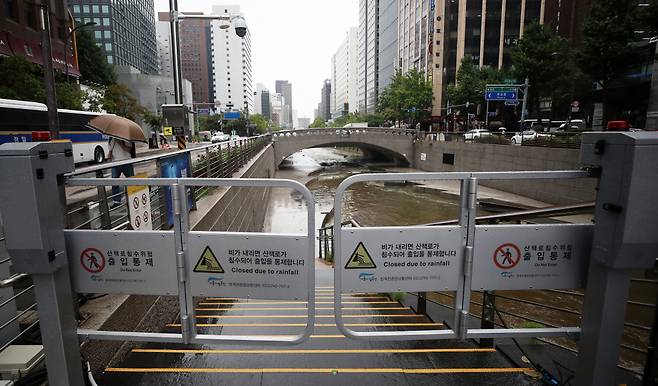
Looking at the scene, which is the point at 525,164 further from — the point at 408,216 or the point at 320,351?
the point at 320,351

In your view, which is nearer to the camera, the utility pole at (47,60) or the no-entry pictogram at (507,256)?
the no-entry pictogram at (507,256)

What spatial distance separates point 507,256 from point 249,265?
183cm

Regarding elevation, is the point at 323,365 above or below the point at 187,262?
below

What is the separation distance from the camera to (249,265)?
2746 millimetres

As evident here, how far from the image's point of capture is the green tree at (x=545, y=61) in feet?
111

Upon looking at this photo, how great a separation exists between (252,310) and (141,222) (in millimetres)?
1887

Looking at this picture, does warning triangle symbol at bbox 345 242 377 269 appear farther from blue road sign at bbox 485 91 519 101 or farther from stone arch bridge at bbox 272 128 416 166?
stone arch bridge at bbox 272 128 416 166

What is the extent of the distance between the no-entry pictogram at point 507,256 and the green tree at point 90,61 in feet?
191

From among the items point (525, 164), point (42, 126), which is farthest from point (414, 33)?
point (42, 126)

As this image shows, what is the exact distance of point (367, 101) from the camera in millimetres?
134375

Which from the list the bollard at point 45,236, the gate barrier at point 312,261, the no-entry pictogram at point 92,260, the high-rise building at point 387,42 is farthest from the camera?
the high-rise building at point 387,42

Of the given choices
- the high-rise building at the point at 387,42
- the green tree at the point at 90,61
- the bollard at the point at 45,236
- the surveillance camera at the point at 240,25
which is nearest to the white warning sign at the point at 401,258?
the bollard at the point at 45,236

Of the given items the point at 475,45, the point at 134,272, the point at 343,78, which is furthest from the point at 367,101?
the point at 134,272

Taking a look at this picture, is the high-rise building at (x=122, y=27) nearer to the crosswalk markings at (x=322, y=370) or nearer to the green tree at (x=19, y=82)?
the green tree at (x=19, y=82)
